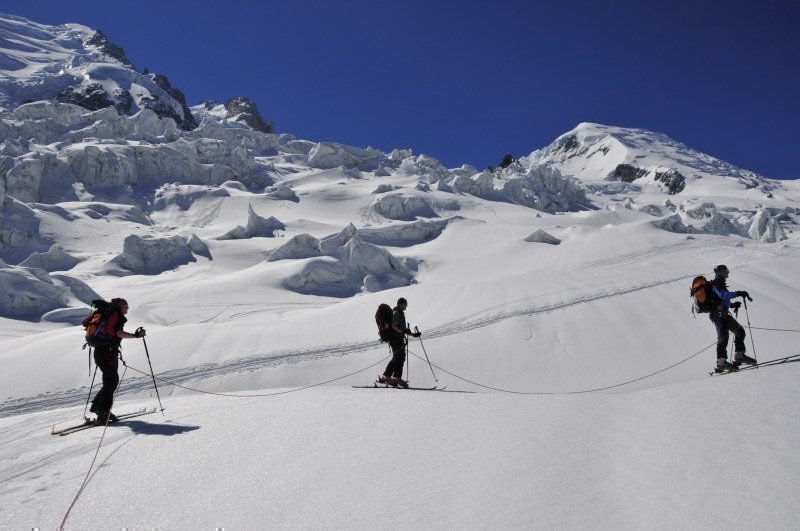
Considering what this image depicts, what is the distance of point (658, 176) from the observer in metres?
120

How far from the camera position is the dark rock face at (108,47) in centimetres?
12775

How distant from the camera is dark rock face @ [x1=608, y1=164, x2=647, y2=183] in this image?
12838 cm

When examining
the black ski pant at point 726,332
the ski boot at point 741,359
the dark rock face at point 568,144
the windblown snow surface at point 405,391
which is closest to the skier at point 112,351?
the windblown snow surface at point 405,391

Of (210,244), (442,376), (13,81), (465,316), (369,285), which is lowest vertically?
(442,376)

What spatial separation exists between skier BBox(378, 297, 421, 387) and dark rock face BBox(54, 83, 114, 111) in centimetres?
9598

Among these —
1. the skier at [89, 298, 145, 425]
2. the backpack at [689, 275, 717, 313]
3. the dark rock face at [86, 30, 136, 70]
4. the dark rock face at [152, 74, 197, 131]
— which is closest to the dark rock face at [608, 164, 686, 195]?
the dark rock face at [152, 74, 197, 131]

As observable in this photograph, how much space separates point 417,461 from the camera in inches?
160

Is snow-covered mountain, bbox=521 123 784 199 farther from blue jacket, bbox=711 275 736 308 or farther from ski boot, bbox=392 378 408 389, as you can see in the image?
ski boot, bbox=392 378 408 389

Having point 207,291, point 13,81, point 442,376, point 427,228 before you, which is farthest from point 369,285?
point 13,81

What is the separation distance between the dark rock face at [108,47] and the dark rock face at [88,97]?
143ft

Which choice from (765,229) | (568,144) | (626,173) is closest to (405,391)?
(765,229)

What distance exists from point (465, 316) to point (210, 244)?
25.5 m

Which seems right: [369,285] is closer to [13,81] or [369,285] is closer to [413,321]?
[413,321]

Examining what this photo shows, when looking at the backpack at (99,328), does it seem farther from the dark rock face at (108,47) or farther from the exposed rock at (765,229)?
the dark rock face at (108,47)
